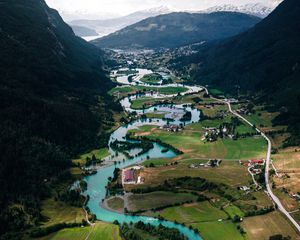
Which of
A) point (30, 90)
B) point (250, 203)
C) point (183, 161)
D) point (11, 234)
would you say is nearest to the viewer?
point (11, 234)

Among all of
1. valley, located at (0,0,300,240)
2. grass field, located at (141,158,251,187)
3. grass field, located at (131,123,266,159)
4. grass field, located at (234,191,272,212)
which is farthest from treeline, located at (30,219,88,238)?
grass field, located at (131,123,266,159)

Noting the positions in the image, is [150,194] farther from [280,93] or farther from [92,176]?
[280,93]

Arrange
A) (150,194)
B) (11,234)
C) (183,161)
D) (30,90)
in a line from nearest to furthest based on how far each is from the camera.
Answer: (11,234), (150,194), (183,161), (30,90)

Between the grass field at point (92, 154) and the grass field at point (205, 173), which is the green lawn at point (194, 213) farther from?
the grass field at point (92, 154)

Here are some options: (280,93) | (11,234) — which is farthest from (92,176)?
(280,93)

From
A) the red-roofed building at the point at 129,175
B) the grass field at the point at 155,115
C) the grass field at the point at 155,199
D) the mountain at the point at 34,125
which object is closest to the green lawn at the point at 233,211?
the grass field at the point at 155,199

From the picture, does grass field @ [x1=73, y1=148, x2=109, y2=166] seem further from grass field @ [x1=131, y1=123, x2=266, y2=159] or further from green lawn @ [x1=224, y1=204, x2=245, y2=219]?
green lawn @ [x1=224, y1=204, x2=245, y2=219]

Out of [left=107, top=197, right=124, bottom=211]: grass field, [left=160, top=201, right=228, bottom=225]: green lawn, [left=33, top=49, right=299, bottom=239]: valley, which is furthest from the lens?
[left=107, top=197, right=124, bottom=211]: grass field
